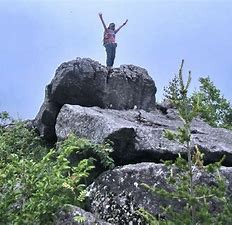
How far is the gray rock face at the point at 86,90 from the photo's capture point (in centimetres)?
1522

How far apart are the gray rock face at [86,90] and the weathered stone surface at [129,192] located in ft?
17.2

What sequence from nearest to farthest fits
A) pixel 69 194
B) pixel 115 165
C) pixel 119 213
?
pixel 69 194 < pixel 119 213 < pixel 115 165

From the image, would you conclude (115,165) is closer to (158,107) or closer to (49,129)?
(49,129)

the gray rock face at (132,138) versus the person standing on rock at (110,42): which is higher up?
the person standing on rock at (110,42)

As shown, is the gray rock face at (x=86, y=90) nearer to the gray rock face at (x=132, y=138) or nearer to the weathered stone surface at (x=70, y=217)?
the gray rock face at (x=132, y=138)

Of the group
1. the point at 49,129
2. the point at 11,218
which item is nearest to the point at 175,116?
the point at 49,129

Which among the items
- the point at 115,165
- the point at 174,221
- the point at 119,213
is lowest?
the point at 174,221

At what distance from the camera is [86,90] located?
15344mm

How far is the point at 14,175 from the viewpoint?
823 centimetres

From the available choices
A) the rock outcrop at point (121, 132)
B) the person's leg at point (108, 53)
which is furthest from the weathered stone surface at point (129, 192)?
the person's leg at point (108, 53)

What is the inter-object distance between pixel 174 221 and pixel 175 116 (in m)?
10.5

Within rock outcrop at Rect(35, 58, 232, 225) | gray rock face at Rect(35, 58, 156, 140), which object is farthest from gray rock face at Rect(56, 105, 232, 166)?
gray rock face at Rect(35, 58, 156, 140)

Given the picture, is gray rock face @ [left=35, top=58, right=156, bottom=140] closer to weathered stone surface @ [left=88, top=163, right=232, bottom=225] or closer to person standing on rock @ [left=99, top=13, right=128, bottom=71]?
person standing on rock @ [left=99, top=13, right=128, bottom=71]

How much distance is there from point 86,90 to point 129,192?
6047mm
